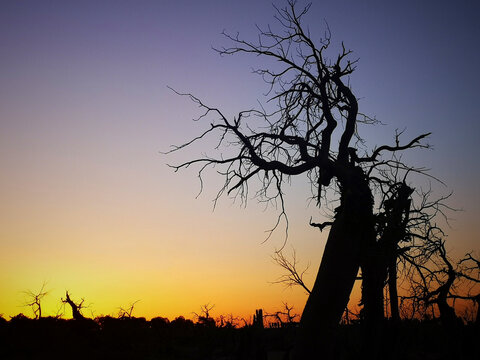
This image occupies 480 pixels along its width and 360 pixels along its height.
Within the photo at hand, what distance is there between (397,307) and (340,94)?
5.43 metres

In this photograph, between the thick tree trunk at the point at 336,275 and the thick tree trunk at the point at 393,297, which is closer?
the thick tree trunk at the point at 336,275

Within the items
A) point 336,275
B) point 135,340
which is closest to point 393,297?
point 336,275

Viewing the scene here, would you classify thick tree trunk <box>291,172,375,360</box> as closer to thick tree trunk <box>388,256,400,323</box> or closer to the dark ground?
thick tree trunk <box>388,256,400,323</box>

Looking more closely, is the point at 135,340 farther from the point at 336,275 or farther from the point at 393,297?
the point at 336,275

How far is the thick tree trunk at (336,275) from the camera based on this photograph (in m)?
7.65

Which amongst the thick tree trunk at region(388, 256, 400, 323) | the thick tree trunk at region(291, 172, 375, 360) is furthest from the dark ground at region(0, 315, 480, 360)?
the thick tree trunk at region(291, 172, 375, 360)

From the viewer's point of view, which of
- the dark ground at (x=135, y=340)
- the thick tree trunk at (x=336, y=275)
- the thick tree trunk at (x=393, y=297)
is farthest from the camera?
the dark ground at (x=135, y=340)

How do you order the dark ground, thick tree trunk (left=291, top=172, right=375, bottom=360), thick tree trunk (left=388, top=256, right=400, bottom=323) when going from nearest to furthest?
thick tree trunk (left=291, top=172, right=375, bottom=360), thick tree trunk (left=388, top=256, right=400, bottom=323), the dark ground

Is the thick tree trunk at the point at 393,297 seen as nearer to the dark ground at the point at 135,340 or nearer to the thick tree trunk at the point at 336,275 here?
the thick tree trunk at the point at 336,275

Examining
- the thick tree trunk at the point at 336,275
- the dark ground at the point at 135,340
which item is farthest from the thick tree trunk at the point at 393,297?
the dark ground at the point at 135,340

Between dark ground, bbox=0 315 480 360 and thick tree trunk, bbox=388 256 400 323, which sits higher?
thick tree trunk, bbox=388 256 400 323

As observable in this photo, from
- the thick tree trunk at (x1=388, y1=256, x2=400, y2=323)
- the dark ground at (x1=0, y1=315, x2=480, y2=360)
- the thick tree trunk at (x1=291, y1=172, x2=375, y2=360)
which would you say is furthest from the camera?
the dark ground at (x1=0, y1=315, x2=480, y2=360)

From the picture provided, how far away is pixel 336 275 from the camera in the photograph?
7797 millimetres

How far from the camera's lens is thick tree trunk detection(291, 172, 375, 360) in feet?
25.1
